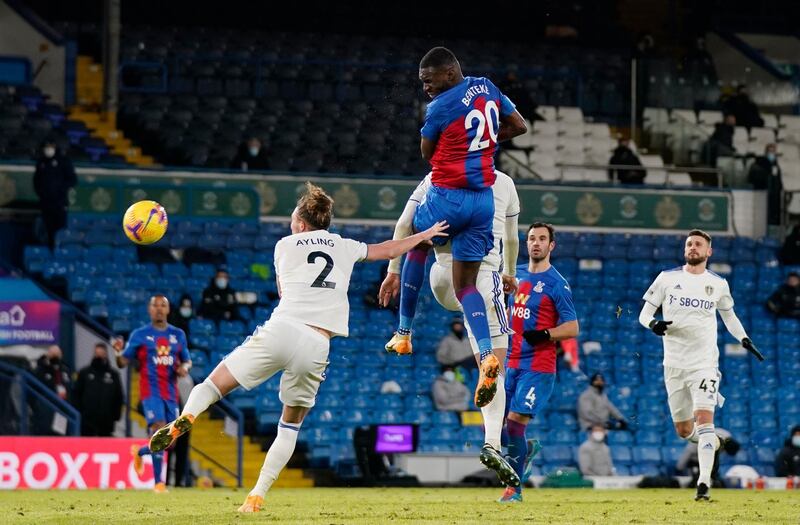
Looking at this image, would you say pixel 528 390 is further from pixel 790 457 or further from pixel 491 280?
pixel 790 457

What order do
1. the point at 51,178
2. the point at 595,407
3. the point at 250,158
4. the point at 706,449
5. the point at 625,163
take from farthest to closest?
the point at 625,163
the point at 250,158
the point at 51,178
the point at 595,407
the point at 706,449

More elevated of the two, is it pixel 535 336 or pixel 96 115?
pixel 96 115

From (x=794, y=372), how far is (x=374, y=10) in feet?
44.1

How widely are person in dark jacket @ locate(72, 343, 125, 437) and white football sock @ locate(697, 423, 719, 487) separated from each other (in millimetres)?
7721

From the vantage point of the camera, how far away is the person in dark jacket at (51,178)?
2250cm

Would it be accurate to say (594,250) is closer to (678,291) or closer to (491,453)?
(678,291)

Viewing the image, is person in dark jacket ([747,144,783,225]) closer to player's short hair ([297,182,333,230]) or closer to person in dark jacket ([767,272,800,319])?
person in dark jacket ([767,272,800,319])

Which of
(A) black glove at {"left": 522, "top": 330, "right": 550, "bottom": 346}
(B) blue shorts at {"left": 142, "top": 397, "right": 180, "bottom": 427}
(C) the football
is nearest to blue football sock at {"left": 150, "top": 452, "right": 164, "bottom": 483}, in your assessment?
(B) blue shorts at {"left": 142, "top": 397, "right": 180, "bottom": 427}

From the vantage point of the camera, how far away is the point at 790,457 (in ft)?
68.0

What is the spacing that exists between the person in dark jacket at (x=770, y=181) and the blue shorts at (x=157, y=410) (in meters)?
14.9

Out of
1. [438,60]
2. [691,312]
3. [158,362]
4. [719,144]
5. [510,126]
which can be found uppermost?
[719,144]

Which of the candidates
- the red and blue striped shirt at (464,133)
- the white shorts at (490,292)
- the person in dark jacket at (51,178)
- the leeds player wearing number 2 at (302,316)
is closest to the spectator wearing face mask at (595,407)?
the person in dark jacket at (51,178)

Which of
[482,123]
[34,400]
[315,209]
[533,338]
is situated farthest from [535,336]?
[34,400]

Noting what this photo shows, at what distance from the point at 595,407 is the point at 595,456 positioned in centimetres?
82
